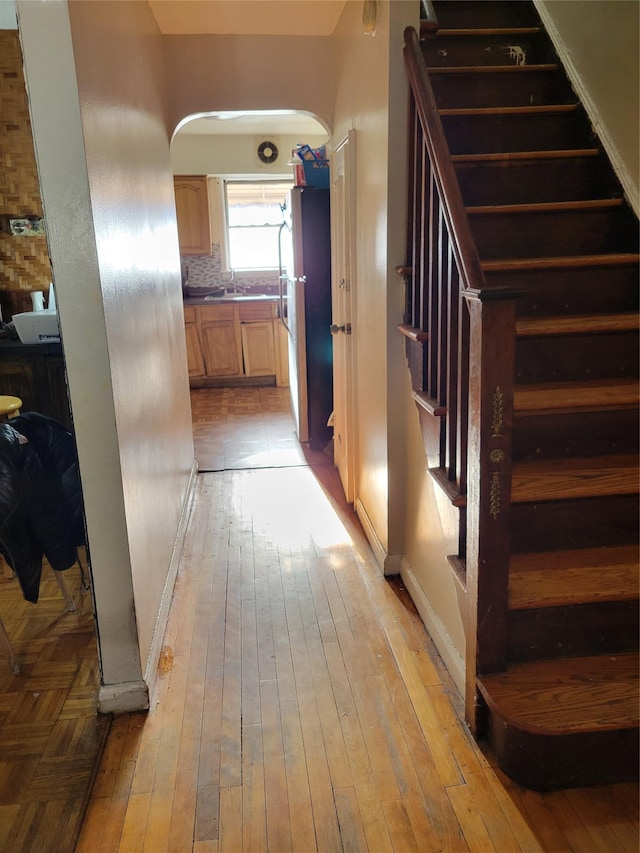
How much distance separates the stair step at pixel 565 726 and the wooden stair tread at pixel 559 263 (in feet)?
4.32

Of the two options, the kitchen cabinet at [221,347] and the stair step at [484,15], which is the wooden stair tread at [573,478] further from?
the kitchen cabinet at [221,347]

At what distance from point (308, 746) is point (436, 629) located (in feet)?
2.11

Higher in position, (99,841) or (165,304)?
(165,304)

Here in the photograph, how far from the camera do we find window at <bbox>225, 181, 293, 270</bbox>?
696cm

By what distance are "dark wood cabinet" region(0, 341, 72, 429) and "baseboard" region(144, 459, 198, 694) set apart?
29.1 inches

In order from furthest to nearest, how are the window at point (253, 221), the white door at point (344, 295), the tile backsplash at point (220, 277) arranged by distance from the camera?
the tile backsplash at point (220, 277) → the window at point (253, 221) → the white door at point (344, 295)

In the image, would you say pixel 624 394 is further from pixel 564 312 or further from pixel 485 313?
pixel 485 313

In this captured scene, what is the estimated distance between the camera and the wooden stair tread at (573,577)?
1.69 metres

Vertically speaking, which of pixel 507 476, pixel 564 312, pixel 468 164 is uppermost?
pixel 468 164

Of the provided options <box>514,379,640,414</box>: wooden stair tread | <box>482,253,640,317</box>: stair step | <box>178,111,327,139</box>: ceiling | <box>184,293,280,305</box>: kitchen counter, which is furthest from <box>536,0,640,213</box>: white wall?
<box>184,293,280,305</box>: kitchen counter

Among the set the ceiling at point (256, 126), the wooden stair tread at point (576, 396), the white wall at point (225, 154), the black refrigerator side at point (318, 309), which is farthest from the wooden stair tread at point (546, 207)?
the white wall at point (225, 154)

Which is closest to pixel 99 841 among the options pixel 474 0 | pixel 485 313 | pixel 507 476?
pixel 507 476

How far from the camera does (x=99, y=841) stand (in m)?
1.51

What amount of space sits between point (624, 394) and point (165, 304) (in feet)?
6.78
